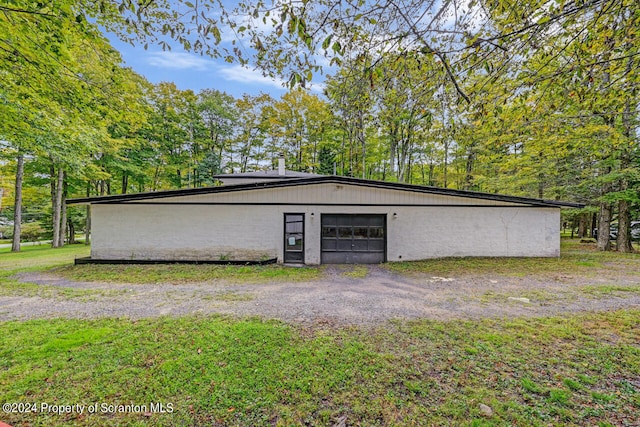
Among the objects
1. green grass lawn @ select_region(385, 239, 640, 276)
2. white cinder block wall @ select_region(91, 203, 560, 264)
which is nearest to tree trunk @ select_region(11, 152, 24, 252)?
white cinder block wall @ select_region(91, 203, 560, 264)

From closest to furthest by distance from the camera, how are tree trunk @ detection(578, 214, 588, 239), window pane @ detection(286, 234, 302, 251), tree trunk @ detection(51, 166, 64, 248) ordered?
window pane @ detection(286, 234, 302, 251), tree trunk @ detection(51, 166, 64, 248), tree trunk @ detection(578, 214, 588, 239)

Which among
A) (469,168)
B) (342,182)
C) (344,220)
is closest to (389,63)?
(342,182)

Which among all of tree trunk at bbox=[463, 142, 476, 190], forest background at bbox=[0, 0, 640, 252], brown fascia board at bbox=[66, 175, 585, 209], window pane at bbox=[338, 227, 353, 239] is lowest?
window pane at bbox=[338, 227, 353, 239]

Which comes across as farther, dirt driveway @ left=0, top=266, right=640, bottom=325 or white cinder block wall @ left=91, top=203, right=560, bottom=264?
white cinder block wall @ left=91, top=203, right=560, bottom=264

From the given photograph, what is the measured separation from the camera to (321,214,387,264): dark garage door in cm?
988

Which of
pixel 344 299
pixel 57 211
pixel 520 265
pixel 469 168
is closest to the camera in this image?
pixel 344 299

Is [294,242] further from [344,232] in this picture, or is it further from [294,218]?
[344,232]

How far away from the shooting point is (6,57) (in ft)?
14.5

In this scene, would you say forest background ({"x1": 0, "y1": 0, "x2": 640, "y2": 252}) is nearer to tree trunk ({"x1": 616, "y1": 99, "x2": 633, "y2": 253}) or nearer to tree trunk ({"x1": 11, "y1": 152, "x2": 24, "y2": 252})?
tree trunk ({"x1": 616, "y1": 99, "x2": 633, "y2": 253})

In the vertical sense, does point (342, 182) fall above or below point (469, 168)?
below

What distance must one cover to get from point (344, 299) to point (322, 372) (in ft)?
8.79

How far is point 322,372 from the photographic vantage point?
2.72 metres

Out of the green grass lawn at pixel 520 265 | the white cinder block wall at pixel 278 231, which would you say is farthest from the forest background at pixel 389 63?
the white cinder block wall at pixel 278 231

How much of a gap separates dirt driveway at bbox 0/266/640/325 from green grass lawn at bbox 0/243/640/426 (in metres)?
0.49
